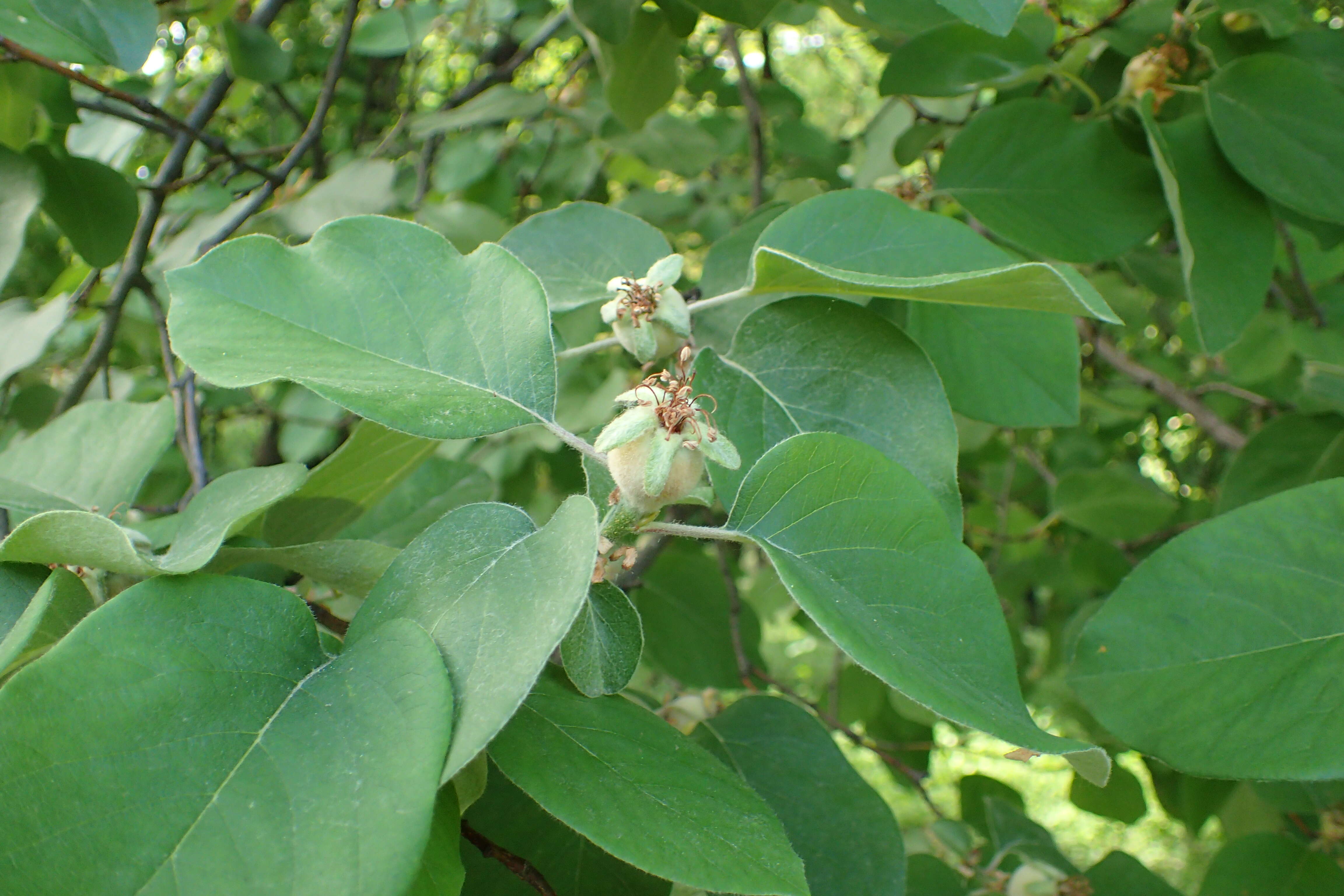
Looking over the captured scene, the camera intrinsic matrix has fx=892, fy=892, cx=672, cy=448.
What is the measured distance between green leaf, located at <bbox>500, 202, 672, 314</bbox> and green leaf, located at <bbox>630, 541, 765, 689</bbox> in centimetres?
54

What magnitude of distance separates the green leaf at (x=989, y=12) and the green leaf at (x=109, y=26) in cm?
66

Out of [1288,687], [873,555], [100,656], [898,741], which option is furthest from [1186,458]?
[100,656]

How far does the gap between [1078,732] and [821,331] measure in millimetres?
1758

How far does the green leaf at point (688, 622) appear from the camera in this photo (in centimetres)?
121

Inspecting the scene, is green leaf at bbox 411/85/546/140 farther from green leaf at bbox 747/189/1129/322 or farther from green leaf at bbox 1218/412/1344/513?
green leaf at bbox 1218/412/1344/513

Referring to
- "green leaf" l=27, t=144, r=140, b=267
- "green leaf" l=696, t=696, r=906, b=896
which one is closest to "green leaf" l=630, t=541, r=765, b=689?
"green leaf" l=696, t=696, r=906, b=896

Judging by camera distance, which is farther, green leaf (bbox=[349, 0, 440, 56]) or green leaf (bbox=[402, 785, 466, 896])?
green leaf (bbox=[349, 0, 440, 56])

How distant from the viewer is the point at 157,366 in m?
1.92

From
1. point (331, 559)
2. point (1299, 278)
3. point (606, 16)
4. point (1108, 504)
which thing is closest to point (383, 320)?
point (331, 559)

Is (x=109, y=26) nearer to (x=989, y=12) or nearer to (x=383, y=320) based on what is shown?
(x=383, y=320)

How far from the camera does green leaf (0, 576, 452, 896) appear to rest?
14.0 inches

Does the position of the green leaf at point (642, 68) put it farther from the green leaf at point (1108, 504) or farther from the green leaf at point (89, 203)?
the green leaf at point (1108, 504)

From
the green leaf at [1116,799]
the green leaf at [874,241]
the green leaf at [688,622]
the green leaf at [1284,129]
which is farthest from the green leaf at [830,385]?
the green leaf at [1116,799]

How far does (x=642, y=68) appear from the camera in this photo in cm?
116
